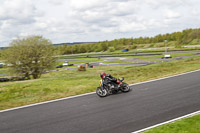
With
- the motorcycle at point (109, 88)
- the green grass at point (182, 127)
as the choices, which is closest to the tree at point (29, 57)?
the motorcycle at point (109, 88)

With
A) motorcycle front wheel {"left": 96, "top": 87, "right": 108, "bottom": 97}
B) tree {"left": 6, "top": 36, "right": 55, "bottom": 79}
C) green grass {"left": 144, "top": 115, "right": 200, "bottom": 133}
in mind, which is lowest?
green grass {"left": 144, "top": 115, "right": 200, "bottom": 133}

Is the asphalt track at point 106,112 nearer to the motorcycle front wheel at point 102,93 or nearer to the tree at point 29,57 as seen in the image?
the motorcycle front wheel at point 102,93

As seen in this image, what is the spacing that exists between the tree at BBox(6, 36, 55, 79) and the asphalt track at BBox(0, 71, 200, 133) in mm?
22431

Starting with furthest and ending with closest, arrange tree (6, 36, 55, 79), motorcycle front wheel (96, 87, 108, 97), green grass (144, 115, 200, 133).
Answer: tree (6, 36, 55, 79) < motorcycle front wheel (96, 87, 108, 97) < green grass (144, 115, 200, 133)

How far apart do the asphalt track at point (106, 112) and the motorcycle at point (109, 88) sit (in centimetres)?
45

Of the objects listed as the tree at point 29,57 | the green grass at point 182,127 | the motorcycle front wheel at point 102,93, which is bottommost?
the green grass at point 182,127

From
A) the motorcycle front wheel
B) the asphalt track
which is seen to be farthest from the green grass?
the motorcycle front wheel

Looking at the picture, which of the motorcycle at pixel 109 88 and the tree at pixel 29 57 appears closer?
the motorcycle at pixel 109 88

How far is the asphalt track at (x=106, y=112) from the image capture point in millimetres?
7660

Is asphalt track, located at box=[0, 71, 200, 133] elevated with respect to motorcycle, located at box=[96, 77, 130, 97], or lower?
lower

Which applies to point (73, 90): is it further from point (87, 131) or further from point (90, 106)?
point (87, 131)

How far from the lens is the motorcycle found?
12.0 metres

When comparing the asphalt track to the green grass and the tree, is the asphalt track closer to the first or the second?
the green grass

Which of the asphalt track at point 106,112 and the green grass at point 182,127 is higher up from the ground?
the green grass at point 182,127
